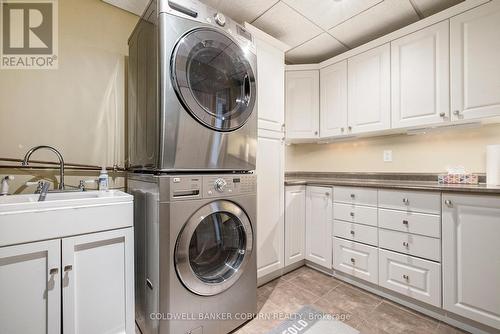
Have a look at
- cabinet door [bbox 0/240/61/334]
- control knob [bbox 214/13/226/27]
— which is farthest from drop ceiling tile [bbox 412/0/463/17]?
cabinet door [bbox 0/240/61/334]

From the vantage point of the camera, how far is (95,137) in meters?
1.62

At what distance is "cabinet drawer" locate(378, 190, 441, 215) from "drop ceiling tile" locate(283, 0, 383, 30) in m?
1.50

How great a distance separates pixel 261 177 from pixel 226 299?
921 millimetres

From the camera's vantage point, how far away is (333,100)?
7.67 ft

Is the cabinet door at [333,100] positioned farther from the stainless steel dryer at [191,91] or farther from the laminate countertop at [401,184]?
the stainless steel dryer at [191,91]

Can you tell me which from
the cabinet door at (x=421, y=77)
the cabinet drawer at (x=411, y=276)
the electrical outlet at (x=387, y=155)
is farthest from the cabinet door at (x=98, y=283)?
the electrical outlet at (x=387, y=155)

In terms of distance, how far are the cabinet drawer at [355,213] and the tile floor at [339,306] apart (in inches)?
23.5

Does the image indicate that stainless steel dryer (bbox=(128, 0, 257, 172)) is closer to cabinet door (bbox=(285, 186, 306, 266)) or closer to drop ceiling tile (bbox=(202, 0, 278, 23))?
drop ceiling tile (bbox=(202, 0, 278, 23))

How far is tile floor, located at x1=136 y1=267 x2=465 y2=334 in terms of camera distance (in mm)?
1384

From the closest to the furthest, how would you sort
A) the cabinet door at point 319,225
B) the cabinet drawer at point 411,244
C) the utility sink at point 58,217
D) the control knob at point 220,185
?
the utility sink at point 58,217 → the control knob at point 220,185 → the cabinet drawer at point 411,244 → the cabinet door at point 319,225

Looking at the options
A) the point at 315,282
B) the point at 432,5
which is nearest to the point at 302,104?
the point at 432,5

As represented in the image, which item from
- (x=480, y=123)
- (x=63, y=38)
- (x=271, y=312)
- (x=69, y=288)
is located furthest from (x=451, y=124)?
(x=63, y=38)

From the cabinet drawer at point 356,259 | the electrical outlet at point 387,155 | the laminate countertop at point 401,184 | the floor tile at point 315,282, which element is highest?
the electrical outlet at point 387,155

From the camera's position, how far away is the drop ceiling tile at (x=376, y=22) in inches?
67.7
